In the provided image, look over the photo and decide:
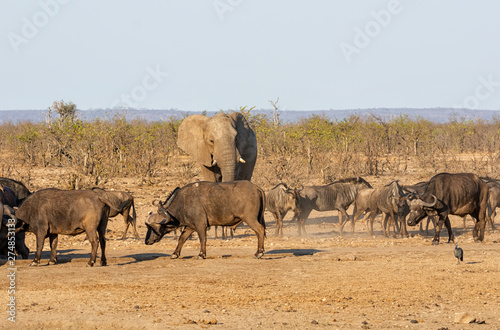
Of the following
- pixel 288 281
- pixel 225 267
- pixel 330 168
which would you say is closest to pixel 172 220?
pixel 225 267

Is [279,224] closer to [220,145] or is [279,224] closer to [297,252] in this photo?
[220,145]

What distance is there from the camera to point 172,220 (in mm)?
13609

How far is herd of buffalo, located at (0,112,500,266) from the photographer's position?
1237cm

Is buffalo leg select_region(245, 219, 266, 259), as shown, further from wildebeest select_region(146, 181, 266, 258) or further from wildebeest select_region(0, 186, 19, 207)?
wildebeest select_region(0, 186, 19, 207)

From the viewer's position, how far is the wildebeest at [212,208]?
13289mm

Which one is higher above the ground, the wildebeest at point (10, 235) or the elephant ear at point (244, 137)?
the elephant ear at point (244, 137)

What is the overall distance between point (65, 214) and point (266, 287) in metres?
3.71

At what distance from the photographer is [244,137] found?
19578 millimetres

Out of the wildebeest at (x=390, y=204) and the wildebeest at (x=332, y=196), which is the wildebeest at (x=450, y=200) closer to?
the wildebeest at (x=390, y=204)

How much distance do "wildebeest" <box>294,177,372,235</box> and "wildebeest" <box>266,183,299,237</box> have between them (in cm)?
65

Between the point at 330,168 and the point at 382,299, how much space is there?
1766 cm

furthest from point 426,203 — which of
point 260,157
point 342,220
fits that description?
point 260,157

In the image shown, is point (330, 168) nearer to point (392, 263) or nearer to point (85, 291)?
point (392, 263)

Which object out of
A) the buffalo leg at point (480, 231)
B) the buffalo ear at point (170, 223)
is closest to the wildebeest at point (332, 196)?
the buffalo leg at point (480, 231)
